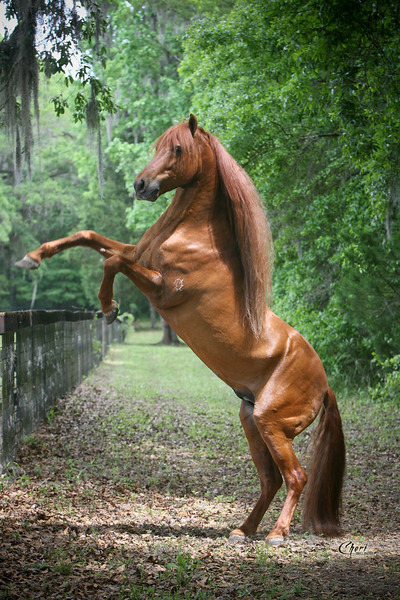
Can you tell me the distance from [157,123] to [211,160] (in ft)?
71.7

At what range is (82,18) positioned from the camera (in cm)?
720

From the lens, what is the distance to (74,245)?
437 centimetres

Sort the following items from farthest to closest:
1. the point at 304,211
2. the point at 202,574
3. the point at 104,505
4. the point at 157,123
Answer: the point at 157,123
the point at 304,211
the point at 104,505
the point at 202,574

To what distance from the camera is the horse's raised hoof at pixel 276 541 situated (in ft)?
14.7

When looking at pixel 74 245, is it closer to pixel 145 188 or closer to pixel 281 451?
pixel 145 188

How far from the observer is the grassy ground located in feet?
11.8

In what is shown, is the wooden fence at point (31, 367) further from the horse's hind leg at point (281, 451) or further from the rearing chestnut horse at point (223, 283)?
the horse's hind leg at point (281, 451)

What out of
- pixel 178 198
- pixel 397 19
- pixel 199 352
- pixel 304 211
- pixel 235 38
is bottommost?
pixel 199 352

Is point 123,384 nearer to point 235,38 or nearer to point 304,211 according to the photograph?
point 304,211

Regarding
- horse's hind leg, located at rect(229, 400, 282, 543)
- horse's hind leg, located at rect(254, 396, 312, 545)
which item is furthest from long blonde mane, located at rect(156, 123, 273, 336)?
horse's hind leg, located at rect(229, 400, 282, 543)

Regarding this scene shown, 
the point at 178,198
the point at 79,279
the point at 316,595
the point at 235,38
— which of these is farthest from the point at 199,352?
the point at 79,279

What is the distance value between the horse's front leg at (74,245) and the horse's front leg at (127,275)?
158 millimetres

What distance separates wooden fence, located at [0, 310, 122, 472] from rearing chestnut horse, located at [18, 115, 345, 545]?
6.70ft
